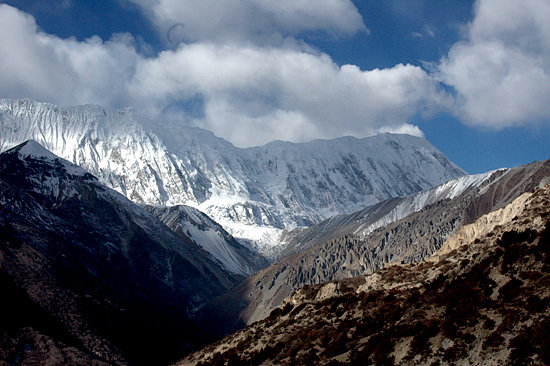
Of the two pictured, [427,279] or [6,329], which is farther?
[6,329]

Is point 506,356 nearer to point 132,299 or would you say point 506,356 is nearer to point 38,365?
point 38,365

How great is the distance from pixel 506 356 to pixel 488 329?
2.48 m

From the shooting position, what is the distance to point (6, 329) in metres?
108

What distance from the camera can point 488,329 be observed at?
98.6 feet

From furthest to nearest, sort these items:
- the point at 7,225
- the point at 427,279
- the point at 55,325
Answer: the point at 7,225 < the point at 55,325 < the point at 427,279

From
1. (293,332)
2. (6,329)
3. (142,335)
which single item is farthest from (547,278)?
(142,335)

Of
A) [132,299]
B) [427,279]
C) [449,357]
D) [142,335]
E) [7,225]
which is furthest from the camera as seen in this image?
[132,299]

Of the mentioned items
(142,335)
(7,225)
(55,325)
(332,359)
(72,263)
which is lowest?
(332,359)

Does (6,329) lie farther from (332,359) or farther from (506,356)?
(506,356)

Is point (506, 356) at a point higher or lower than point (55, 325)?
lower

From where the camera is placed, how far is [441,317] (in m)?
34.8

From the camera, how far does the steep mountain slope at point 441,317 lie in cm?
2938

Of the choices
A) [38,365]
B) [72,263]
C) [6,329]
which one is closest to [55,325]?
[6,329]

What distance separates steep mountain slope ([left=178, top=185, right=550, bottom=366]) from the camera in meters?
29.4
